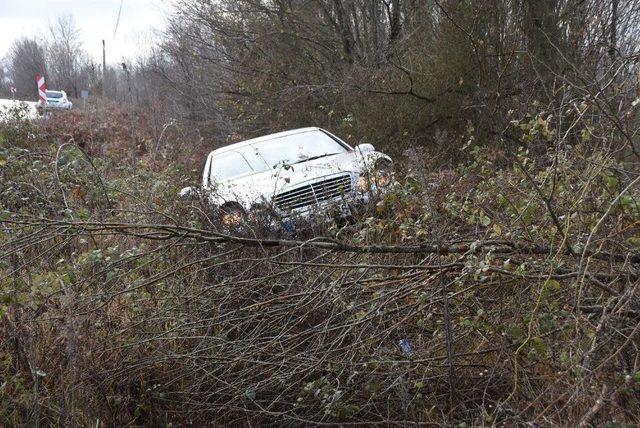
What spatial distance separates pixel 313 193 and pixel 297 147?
10.0ft

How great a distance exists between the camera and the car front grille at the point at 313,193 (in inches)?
218

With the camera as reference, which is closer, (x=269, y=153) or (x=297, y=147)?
(x=269, y=153)

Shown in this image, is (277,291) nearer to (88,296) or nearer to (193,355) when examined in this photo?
(193,355)

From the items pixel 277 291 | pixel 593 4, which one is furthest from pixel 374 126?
pixel 277 291

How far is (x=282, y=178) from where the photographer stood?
19.5 feet

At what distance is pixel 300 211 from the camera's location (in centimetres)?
544

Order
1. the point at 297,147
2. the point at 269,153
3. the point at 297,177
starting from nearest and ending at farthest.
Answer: the point at 297,177 → the point at 269,153 → the point at 297,147

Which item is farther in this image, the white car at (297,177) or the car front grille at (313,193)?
the car front grille at (313,193)

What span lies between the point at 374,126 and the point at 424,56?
143 cm

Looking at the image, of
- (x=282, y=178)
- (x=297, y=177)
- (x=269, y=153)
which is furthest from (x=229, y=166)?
(x=282, y=178)

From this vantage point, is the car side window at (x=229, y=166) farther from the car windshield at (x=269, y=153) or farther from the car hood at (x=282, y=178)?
the car hood at (x=282, y=178)

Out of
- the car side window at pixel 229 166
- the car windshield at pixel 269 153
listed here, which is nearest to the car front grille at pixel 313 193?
the car windshield at pixel 269 153

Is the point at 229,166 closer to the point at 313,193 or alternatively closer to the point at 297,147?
the point at 297,147

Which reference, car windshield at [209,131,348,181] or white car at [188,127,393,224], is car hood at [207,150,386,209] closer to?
white car at [188,127,393,224]
